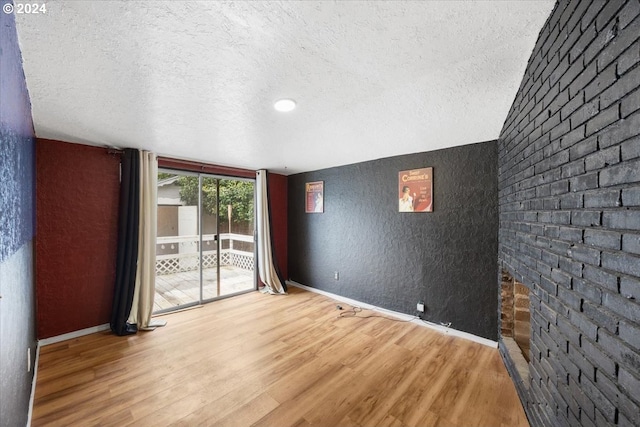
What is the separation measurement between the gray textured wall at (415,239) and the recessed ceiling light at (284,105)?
202cm

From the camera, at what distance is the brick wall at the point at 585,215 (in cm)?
74

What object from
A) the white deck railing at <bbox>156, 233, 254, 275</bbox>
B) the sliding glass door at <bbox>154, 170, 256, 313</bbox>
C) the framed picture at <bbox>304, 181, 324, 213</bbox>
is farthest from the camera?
the white deck railing at <bbox>156, 233, 254, 275</bbox>

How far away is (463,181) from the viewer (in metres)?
2.80

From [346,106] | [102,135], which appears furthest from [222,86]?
[102,135]

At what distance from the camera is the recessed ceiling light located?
1.78m

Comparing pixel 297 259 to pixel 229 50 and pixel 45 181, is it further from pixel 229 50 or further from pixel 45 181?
pixel 229 50

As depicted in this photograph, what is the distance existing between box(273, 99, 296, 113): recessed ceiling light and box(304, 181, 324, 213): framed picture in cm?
253

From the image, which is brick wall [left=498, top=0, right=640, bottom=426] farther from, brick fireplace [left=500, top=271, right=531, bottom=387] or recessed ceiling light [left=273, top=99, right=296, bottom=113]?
recessed ceiling light [left=273, top=99, right=296, bottom=113]

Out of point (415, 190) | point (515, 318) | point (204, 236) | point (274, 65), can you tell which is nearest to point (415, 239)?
point (415, 190)

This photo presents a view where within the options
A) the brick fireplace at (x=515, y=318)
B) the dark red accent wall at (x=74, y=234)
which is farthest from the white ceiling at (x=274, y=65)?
the brick fireplace at (x=515, y=318)

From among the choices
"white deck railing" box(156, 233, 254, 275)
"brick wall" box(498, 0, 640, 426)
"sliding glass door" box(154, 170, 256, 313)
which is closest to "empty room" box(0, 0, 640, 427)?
"brick wall" box(498, 0, 640, 426)

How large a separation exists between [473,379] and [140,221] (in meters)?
3.99

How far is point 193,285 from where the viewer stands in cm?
457

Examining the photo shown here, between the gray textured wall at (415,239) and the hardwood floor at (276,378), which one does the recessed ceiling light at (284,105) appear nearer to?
the gray textured wall at (415,239)
